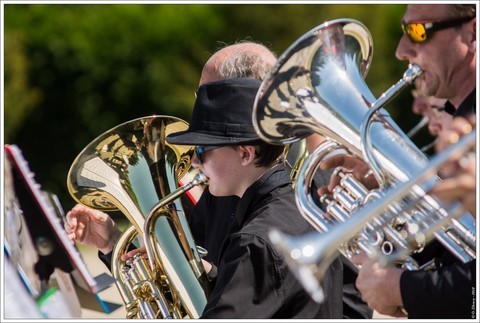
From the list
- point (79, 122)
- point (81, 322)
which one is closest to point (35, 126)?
point (79, 122)

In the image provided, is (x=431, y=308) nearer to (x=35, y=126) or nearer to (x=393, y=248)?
(x=393, y=248)

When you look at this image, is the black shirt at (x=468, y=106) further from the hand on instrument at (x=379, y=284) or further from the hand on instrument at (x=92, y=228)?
the hand on instrument at (x=92, y=228)

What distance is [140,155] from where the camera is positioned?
3430mm

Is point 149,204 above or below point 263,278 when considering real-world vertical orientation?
above

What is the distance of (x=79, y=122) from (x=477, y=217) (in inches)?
368

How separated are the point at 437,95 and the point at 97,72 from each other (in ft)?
29.3

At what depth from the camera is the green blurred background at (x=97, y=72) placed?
11117 mm

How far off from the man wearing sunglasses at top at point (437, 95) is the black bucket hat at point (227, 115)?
585 millimetres

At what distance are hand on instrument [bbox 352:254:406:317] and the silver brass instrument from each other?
2.0 inches

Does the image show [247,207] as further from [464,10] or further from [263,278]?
[464,10]

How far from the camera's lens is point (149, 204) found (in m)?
3.31

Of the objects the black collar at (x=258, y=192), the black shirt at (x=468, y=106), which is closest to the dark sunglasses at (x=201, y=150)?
the black collar at (x=258, y=192)

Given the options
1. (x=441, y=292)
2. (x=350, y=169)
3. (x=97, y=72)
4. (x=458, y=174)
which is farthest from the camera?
(x=97, y=72)

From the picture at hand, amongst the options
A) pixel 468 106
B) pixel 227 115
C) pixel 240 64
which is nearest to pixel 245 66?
pixel 240 64
